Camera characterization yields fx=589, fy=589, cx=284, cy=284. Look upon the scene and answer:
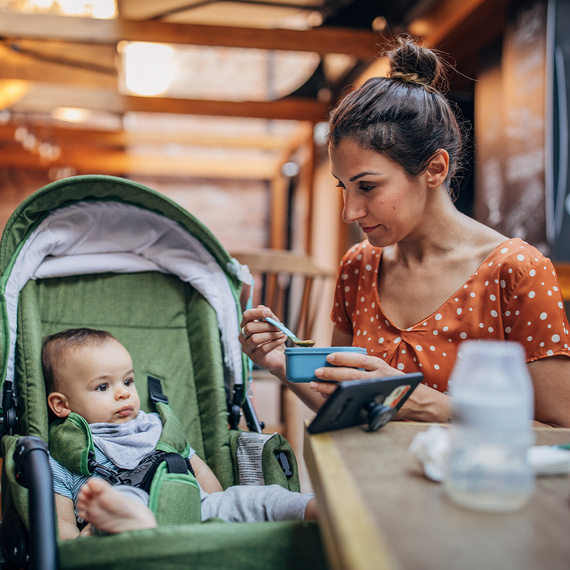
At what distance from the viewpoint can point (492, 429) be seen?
638 millimetres

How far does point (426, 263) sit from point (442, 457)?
83 centimetres

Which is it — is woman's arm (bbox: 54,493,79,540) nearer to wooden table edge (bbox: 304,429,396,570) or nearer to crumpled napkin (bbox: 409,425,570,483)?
wooden table edge (bbox: 304,429,396,570)

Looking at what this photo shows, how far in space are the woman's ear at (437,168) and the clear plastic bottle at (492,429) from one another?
826 mm

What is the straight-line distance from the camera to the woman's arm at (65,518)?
4.07 ft

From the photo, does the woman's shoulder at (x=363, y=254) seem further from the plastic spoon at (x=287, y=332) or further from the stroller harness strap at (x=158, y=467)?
the stroller harness strap at (x=158, y=467)

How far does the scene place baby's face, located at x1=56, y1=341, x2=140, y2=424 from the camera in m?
1.50

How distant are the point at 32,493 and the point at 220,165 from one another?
322 inches

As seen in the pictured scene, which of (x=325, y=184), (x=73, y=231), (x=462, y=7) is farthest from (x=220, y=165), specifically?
(x=73, y=231)

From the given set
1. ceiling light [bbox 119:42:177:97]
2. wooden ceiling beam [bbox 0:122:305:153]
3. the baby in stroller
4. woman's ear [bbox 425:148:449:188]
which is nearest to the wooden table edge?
the baby in stroller

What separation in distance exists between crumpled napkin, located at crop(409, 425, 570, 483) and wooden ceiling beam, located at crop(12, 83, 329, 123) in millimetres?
5095

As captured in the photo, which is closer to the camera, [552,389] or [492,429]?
[492,429]

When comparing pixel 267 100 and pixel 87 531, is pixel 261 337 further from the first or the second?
pixel 267 100

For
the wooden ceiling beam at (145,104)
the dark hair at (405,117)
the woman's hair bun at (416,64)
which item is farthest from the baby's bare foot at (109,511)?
the wooden ceiling beam at (145,104)

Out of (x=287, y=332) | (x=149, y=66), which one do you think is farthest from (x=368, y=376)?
(x=149, y=66)
